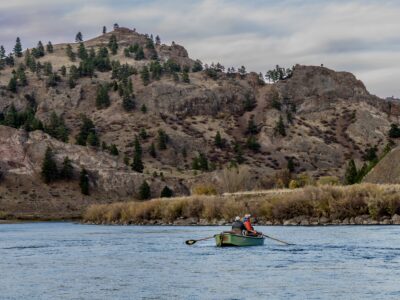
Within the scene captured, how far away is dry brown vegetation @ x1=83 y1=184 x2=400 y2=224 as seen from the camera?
81.3 metres

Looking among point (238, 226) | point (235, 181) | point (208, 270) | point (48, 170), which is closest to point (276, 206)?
point (238, 226)

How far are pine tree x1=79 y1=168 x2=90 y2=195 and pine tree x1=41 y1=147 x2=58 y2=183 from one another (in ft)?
17.5

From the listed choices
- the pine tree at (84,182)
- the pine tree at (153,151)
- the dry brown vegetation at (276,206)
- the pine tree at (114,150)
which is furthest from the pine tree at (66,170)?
the dry brown vegetation at (276,206)

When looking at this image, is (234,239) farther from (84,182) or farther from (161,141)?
(161,141)

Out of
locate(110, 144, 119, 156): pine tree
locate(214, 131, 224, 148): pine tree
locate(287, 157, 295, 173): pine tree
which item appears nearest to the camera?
locate(110, 144, 119, 156): pine tree

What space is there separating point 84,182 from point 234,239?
102 meters

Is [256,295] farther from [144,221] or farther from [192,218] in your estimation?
[144,221]

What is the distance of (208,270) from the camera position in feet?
138

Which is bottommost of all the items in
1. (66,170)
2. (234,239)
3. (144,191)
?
(234,239)

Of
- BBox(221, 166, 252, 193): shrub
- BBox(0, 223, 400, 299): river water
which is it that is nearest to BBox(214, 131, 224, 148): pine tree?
BBox(221, 166, 252, 193): shrub

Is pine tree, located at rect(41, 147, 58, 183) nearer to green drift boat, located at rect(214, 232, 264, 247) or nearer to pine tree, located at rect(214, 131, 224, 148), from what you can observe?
pine tree, located at rect(214, 131, 224, 148)

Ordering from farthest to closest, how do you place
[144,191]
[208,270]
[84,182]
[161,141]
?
[161,141], [84,182], [144,191], [208,270]

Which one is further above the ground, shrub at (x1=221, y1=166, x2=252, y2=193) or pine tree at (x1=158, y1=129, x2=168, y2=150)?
pine tree at (x1=158, y1=129, x2=168, y2=150)

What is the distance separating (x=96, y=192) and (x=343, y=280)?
124 metres
